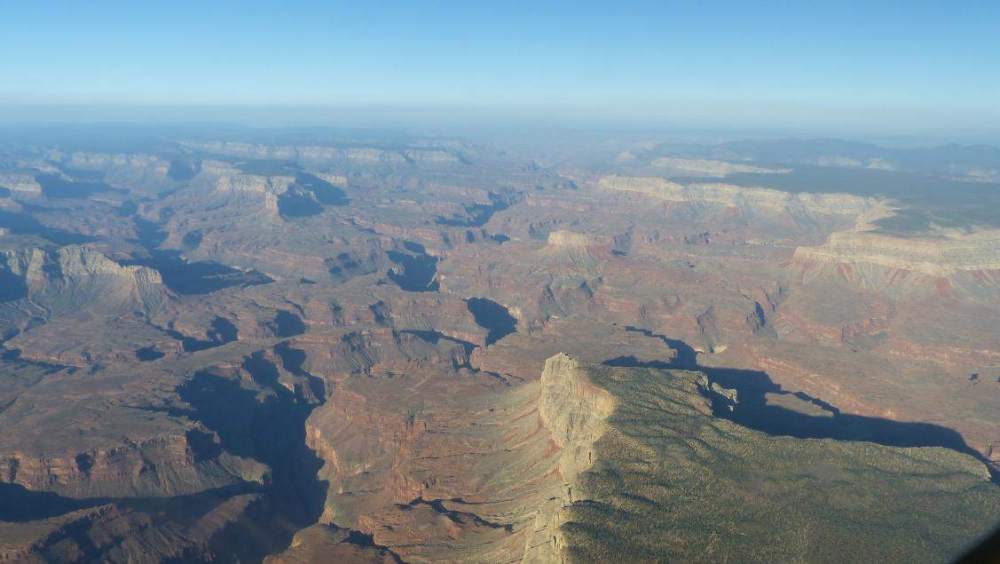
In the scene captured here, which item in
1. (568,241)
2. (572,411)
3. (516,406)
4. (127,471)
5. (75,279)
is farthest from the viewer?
(568,241)

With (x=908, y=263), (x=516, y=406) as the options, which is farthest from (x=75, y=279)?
(x=908, y=263)

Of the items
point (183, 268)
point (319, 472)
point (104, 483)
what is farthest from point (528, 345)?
point (183, 268)

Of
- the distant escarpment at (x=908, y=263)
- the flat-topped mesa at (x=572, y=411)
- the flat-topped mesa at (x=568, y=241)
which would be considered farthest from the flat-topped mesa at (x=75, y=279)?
the distant escarpment at (x=908, y=263)

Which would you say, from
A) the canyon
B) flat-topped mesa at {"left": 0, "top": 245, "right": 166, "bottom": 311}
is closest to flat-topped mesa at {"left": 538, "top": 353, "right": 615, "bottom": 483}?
the canyon

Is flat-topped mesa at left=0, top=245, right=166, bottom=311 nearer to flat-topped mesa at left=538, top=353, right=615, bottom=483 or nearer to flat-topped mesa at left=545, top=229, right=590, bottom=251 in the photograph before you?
flat-topped mesa at left=545, top=229, right=590, bottom=251

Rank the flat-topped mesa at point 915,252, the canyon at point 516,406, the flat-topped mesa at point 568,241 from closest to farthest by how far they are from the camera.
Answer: the canyon at point 516,406, the flat-topped mesa at point 915,252, the flat-topped mesa at point 568,241

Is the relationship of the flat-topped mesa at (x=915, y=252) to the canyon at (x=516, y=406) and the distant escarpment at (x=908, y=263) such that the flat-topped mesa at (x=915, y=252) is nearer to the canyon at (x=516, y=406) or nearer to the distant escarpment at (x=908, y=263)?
the distant escarpment at (x=908, y=263)

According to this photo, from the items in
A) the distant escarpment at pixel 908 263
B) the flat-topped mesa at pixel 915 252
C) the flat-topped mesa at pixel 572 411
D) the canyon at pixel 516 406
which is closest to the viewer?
the canyon at pixel 516 406

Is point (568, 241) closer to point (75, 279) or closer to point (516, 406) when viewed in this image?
point (516, 406)
